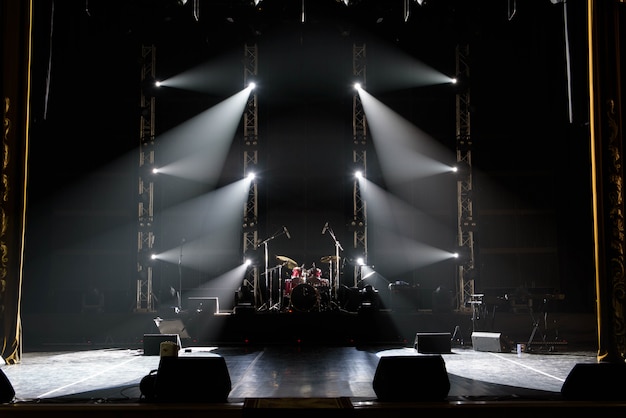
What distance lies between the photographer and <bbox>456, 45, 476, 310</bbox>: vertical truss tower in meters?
12.1

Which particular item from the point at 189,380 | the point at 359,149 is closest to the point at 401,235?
the point at 359,149

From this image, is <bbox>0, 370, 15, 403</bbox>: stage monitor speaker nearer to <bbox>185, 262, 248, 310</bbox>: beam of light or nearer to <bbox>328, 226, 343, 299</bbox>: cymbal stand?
<bbox>328, 226, 343, 299</bbox>: cymbal stand

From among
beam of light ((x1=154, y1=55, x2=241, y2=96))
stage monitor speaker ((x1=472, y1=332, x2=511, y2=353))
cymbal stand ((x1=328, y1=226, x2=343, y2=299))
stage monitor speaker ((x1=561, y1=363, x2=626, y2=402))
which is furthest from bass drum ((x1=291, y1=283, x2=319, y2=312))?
stage monitor speaker ((x1=561, y1=363, x2=626, y2=402))

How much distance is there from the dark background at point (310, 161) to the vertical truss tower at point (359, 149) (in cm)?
19

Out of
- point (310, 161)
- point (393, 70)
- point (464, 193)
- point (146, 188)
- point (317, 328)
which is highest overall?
point (393, 70)

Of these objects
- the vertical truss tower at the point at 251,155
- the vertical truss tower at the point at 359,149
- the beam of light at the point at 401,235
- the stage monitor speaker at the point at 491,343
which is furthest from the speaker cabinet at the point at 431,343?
the vertical truss tower at the point at 251,155

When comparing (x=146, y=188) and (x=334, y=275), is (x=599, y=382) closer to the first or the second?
(x=334, y=275)

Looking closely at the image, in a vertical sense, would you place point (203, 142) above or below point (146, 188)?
above

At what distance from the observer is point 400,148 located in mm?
13812

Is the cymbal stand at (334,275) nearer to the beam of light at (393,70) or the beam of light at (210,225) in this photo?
the beam of light at (210,225)

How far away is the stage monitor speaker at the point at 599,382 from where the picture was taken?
13.8 ft

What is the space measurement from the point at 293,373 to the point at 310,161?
25.5 ft

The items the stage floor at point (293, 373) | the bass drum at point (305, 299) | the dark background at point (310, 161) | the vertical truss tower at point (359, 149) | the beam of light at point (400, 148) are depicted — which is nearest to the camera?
the stage floor at point (293, 373)

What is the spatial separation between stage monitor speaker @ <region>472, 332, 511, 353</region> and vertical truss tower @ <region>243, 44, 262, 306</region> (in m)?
5.22
